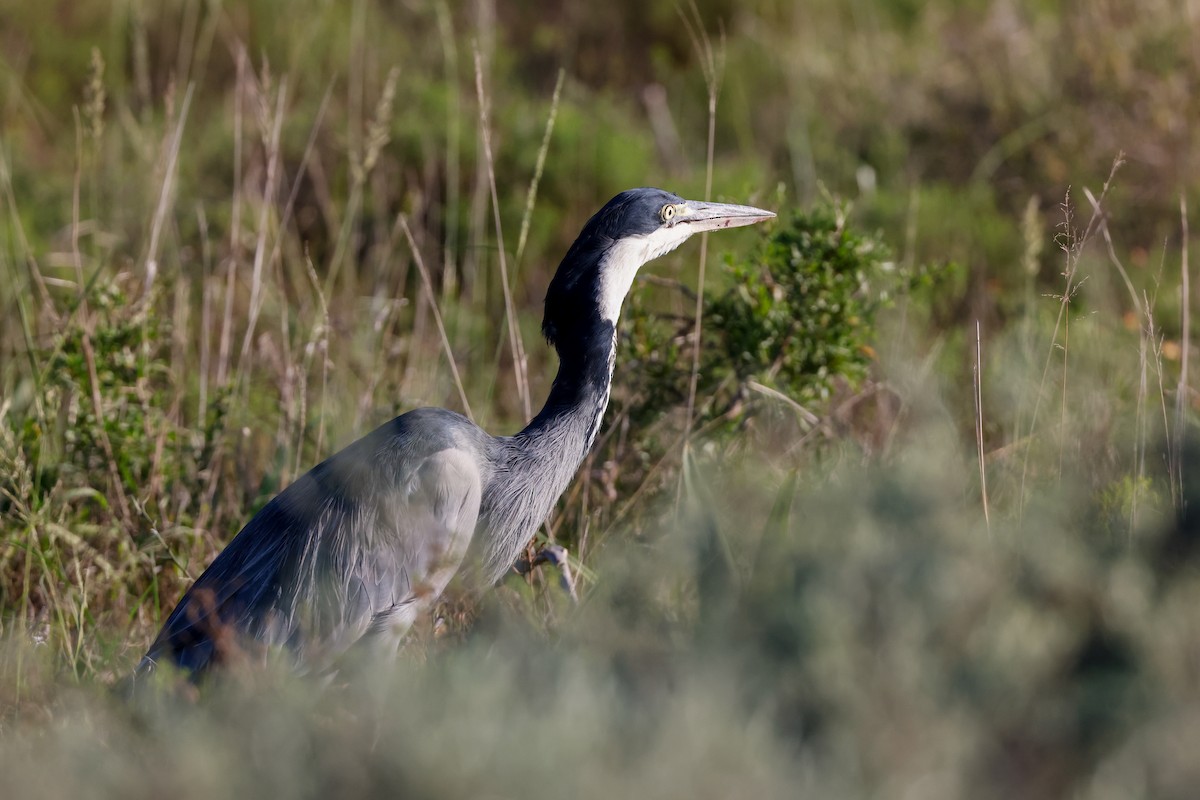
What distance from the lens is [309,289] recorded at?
18.2 feet

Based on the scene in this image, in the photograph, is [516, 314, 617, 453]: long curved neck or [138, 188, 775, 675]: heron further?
[516, 314, 617, 453]: long curved neck

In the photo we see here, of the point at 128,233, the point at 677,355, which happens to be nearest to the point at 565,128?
the point at 128,233

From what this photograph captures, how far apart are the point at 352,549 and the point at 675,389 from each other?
50.4 inches

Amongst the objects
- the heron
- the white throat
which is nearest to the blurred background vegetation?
the heron

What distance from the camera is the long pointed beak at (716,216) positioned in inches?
145

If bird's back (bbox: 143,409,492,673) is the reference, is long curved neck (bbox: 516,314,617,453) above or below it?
above

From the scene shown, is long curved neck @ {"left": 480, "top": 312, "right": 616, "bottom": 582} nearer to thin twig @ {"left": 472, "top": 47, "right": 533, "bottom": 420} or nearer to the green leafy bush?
thin twig @ {"left": 472, "top": 47, "right": 533, "bottom": 420}

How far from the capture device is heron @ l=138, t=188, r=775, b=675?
10.2ft

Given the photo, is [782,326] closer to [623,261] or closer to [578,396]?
[623,261]

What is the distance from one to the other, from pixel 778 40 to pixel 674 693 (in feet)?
25.9

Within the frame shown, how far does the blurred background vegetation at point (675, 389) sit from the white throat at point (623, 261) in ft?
0.90

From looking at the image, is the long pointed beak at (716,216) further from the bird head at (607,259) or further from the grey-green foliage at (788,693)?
the grey-green foliage at (788,693)

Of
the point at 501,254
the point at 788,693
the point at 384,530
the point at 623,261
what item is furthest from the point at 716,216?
the point at 788,693

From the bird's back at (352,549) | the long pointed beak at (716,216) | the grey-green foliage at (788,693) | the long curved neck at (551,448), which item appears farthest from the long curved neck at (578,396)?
the grey-green foliage at (788,693)
